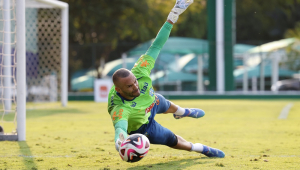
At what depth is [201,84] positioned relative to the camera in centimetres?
2444

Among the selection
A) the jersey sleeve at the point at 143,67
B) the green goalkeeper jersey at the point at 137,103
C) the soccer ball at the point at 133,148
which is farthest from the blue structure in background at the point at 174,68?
the soccer ball at the point at 133,148

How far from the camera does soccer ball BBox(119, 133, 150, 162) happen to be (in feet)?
16.6

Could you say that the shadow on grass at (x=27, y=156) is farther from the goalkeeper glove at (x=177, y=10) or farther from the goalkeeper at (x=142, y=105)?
the goalkeeper glove at (x=177, y=10)

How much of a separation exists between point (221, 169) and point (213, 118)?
7524mm

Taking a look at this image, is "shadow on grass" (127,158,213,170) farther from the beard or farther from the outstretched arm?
the outstretched arm

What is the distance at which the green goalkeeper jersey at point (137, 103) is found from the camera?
17.8 ft

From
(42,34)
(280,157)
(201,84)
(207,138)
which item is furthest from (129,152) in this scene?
(201,84)

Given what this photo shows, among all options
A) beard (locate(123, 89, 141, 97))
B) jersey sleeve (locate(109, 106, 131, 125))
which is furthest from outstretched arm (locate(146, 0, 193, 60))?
jersey sleeve (locate(109, 106, 131, 125))

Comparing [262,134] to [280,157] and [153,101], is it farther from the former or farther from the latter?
[153,101]

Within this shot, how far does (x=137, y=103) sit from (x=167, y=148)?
2294 mm

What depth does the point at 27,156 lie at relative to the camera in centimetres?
692

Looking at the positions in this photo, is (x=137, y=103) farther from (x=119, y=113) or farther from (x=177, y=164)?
(x=177, y=164)

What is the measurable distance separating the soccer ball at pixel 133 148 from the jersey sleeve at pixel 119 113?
0.92ft

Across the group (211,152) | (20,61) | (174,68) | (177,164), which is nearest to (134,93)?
(177,164)
